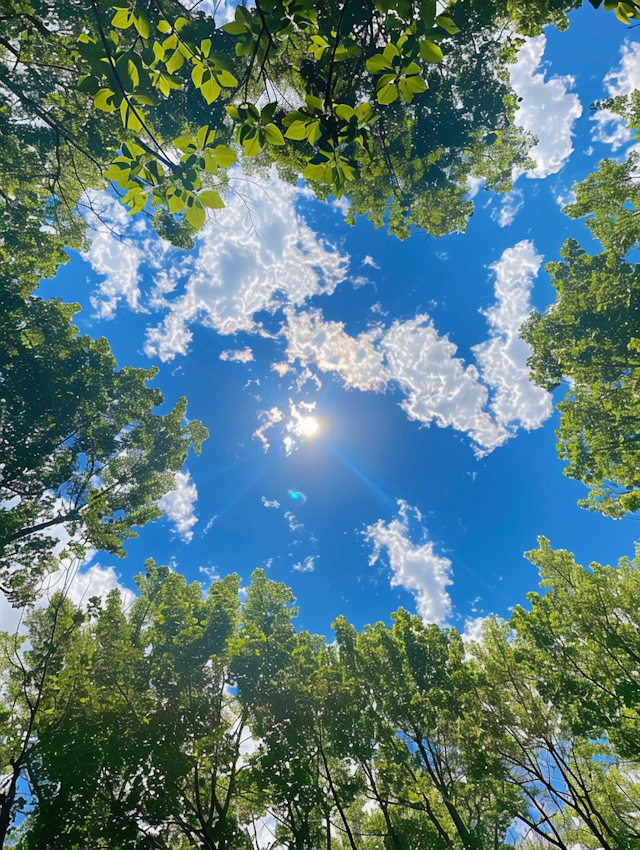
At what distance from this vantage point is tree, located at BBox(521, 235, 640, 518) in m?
9.27

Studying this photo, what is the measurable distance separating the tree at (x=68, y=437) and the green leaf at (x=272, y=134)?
10.4 metres

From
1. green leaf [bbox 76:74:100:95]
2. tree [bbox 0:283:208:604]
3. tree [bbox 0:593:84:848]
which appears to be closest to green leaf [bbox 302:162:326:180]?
green leaf [bbox 76:74:100:95]

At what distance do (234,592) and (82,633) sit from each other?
16.1ft

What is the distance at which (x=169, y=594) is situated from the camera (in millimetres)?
11859

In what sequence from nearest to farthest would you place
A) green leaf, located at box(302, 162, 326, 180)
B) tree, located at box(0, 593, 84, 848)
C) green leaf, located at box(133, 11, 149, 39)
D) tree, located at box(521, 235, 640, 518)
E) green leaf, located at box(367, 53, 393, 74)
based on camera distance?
green leaf, located at box(367, 53, 393, 74), green leaf, located at box(133, 11, 149, 39), green leaf, located at box(302, 162, 326, 180), tree, located at box(0, 593, 84, 848), tree, located at box(521, 235, 640, 518)

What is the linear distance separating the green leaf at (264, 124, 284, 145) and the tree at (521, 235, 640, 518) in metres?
10.9

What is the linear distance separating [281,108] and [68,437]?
37.5 feet

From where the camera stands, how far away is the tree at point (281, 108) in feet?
3.74

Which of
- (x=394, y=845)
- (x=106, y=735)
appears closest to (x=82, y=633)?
(x=106, y=735)

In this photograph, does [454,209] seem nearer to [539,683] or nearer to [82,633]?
[539,683]

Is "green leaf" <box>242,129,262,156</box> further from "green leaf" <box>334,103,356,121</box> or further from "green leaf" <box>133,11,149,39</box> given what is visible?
"green leaf" <box>133,11,149,39</box>

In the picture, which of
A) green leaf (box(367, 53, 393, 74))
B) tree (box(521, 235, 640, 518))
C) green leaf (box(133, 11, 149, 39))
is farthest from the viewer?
tree (box(521, 235, 640, 518))

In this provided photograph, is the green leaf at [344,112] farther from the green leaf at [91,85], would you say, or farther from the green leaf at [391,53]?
the green leaf at [91,85]

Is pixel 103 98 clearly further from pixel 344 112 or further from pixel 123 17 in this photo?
pixel 344 112
